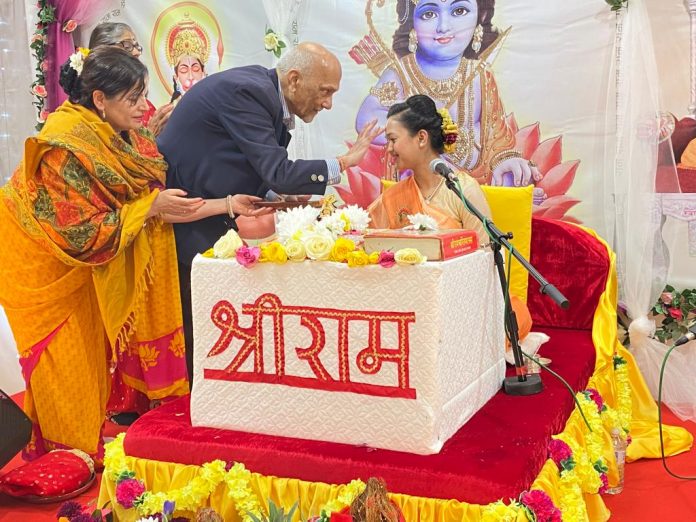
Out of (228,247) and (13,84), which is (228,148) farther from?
(13,84)

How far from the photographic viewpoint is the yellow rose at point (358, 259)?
194cm

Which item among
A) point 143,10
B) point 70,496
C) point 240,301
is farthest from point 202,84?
point 143,10

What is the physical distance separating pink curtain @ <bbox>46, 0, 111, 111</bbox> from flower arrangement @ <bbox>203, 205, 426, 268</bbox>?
5048 mm

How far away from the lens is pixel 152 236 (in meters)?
3.25

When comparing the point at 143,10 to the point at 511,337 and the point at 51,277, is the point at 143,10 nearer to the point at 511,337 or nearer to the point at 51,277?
the point at 51,277

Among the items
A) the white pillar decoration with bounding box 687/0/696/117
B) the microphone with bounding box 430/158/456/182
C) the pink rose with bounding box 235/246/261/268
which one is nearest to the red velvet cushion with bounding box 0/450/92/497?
the pink rose with bounding box 235/246/261/268

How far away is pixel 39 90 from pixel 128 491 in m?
5.29

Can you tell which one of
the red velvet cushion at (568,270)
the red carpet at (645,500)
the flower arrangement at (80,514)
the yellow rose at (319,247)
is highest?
the yellow rose at (319,247)

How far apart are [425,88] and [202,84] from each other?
2.11 m

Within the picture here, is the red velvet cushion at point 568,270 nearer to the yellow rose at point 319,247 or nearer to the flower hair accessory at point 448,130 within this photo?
the flower hair accessory at point 448,130

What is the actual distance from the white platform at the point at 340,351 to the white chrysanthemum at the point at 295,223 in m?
0.10

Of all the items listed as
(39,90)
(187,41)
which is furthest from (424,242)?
(39,90)

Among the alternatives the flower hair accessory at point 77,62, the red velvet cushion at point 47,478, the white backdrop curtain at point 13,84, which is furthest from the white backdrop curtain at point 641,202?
the white backdrop curtain at point 13,84

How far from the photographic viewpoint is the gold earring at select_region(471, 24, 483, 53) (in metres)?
4.58
